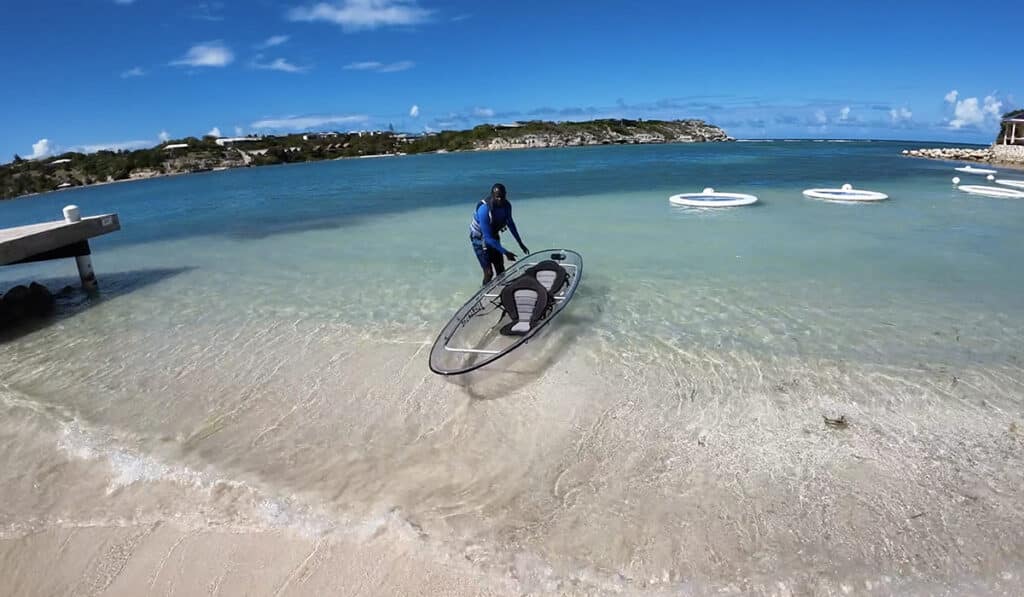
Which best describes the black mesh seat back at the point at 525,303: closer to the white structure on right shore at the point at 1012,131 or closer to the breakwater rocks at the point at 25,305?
the breakwater rocks at the point at 25,305

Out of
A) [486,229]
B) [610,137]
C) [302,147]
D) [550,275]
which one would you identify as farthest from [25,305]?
[610,137]

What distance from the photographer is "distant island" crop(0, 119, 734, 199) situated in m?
74.4

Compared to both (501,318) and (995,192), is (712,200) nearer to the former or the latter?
(995,192)

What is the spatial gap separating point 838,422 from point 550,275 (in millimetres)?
4323

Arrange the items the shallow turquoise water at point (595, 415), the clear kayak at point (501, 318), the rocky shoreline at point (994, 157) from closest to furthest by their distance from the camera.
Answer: the shallow turquoise water at point (595, 415) → the clear kayak at point (501, 318) → the rocky shoreline at point (994, 157)

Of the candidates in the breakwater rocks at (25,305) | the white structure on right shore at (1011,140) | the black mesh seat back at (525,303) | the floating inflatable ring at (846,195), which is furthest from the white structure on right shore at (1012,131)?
the breakwater rocks at (25,305)

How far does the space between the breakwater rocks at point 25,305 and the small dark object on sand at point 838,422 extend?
12944mm

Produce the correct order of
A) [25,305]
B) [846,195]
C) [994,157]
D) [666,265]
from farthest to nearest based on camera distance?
[994,157], [846,195], [666,265], [25,305]

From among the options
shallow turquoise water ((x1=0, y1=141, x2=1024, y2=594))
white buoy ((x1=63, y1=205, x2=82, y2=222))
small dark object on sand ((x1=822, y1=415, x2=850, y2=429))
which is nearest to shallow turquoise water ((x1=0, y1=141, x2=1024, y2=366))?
shallow turquoise water ((x1=0, y1=141, x2=1024, y2=594))

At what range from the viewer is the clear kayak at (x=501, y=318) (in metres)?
6.63

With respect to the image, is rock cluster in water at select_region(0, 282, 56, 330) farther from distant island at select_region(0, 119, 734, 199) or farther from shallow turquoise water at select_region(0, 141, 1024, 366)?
distant island at select_region(0, 119, 734, 199)

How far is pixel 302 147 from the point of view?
362ft

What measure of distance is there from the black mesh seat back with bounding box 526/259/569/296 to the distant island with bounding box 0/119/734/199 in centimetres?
8106

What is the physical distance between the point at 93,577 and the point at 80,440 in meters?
2.44
